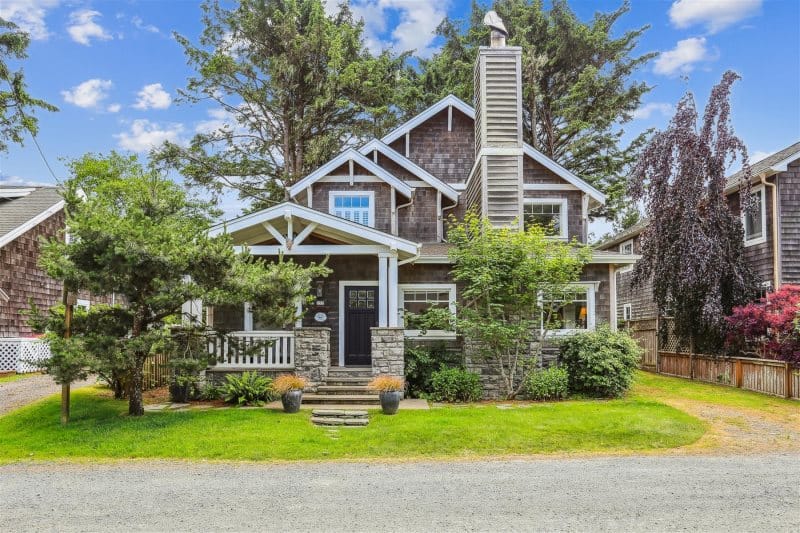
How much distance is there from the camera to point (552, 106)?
27266 mm

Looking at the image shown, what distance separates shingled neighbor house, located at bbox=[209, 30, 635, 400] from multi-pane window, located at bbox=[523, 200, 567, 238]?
0.03 m

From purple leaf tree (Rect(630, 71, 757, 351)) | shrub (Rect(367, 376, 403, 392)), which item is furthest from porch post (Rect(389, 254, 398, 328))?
purple leaf tree (Rect(630, 71, 757, 351))

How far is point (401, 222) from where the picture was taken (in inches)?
651

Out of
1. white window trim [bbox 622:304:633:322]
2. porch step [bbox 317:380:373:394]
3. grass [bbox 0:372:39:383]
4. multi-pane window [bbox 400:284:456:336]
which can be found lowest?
grass [bbox 0:372:39:383]

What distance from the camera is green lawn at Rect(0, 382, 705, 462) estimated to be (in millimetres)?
8328

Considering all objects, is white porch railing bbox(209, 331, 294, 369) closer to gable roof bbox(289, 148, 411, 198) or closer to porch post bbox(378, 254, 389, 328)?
porch post bbox(378, 254, 389, 328)

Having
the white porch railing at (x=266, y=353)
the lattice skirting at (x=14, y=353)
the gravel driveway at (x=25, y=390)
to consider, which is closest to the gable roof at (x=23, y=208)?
the lattice skirting at (x=14, y=353)

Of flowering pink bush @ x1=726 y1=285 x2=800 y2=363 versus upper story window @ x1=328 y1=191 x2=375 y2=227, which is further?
upper story window @ x1=328 y1=191 x2=375 y2=227

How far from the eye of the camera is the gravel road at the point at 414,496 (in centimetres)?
545

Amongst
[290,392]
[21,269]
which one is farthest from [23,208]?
[290,392]

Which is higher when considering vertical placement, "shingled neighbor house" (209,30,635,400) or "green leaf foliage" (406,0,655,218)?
"green leaf foliage" (406,0,655,218)

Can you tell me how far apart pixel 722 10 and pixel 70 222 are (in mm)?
17575

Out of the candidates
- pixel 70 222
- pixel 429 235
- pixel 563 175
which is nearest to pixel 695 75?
pixel 563 175

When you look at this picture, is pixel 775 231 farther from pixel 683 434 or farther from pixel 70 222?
pixel 70 222
